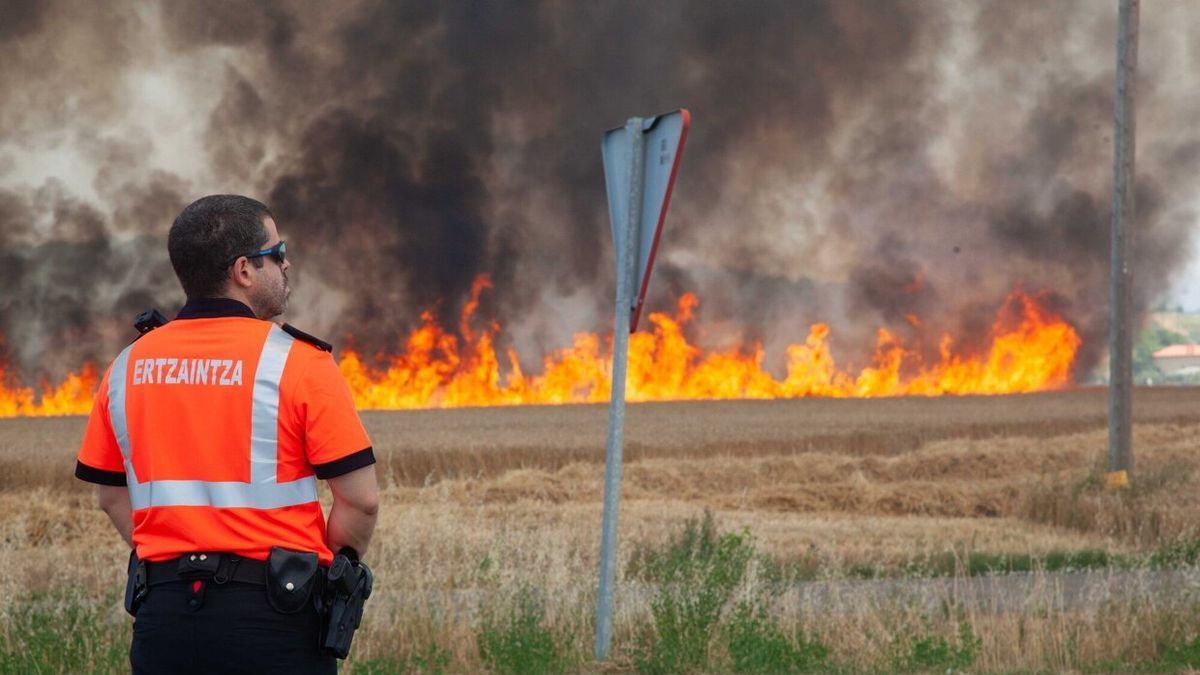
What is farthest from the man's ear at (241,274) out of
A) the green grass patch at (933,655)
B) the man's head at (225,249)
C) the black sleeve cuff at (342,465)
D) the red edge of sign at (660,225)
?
the green grass patch at (933,655)

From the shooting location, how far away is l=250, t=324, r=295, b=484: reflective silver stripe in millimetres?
3145

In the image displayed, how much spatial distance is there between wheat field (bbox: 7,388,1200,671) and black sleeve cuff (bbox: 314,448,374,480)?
4.07 metres

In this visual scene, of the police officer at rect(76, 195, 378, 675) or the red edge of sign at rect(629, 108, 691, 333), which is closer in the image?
the police officer at rect(76, 195, 378, 675)

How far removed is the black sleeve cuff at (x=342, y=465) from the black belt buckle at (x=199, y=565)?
306mm

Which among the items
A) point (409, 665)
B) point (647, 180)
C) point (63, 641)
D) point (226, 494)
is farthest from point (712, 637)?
point (226, 494)

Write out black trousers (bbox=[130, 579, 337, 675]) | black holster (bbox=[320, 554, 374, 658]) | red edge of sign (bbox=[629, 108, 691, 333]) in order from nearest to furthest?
black trousers (bbox=[130, 579, 337, 675]), black holster (bbox=[320, 554, 374, 658]), red edge of sign (bbox=[629, 108, 691, 333])

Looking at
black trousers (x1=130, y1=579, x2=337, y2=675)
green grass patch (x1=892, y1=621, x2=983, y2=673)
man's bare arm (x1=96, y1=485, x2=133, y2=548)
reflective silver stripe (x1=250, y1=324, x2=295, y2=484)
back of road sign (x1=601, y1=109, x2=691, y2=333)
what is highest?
back of road sign (x1=601, y1=109, x2=691, y2=333)

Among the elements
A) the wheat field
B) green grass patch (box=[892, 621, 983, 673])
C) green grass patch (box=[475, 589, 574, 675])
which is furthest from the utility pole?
green grass patch (box=[475, 589, 574, 675])

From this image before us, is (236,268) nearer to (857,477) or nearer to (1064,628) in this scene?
(1064,628)

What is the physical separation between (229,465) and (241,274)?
18.7 inches

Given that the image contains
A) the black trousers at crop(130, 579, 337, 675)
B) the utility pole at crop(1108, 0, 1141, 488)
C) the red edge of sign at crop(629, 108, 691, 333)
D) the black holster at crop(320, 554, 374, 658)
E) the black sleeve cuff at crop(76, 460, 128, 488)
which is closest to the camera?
the black trousers at crop(130, 579, 337, 675)

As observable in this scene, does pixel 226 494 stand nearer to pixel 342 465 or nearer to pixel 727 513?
pixel 342 465

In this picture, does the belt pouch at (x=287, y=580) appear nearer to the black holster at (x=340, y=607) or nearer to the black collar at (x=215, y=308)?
the black holster at (x=340, y=607)

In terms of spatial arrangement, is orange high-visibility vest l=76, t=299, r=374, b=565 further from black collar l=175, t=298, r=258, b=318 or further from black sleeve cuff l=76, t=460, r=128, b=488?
black sleeve cuff l=76, t=460, r=128, b=488
